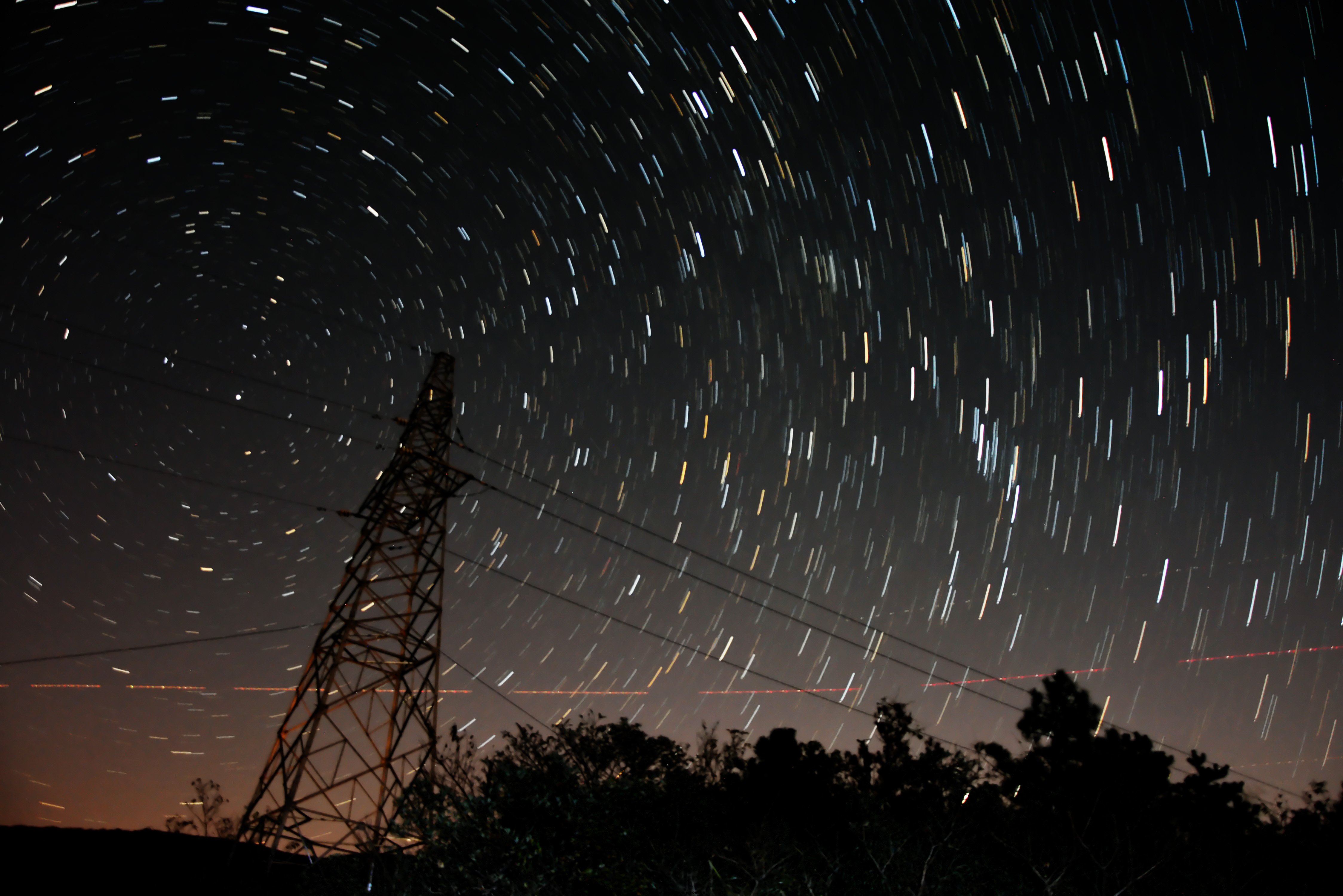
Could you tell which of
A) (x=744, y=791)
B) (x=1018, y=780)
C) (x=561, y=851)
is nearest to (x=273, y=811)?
(x=561, y=851)

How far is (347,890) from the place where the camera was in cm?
978

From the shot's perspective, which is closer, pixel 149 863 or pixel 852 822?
pixel 149 863

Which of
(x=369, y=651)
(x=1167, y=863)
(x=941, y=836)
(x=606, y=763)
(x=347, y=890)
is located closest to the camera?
(x=347, y=890)

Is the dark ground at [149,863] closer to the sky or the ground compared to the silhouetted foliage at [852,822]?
closer to the ground

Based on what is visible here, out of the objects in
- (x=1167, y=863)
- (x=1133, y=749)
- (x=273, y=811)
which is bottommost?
(x=273, y=811)

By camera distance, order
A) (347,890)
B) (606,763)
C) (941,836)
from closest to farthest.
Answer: (347,890) < (941,836) < (606,763)

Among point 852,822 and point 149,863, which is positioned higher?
point 852,822

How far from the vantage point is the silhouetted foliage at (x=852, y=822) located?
9711 mm

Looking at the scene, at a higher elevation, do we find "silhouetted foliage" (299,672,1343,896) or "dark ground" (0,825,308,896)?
"silhouetted foliage" (299,672,1343,896)

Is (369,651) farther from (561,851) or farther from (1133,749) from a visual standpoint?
Result: (1133,749)

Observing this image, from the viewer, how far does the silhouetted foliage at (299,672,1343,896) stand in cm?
971

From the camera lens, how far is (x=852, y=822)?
18.7 m

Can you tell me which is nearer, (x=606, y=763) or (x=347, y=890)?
(x=347, y=890)

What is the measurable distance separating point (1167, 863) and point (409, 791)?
2037 cm
